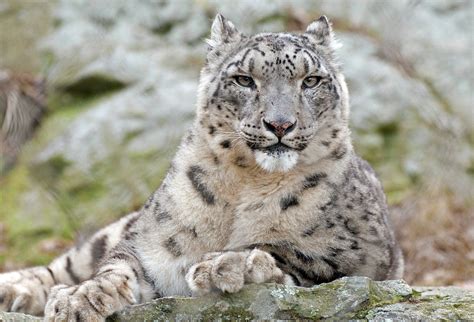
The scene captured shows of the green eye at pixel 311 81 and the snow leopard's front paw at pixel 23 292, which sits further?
the snow leopard's front paw at pixel 23 292

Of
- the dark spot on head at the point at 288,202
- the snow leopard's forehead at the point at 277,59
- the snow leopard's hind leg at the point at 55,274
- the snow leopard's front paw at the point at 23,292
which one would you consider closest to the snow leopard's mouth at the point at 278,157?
the dark spot on head at the point at 288,202

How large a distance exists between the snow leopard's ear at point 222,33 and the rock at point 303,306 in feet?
5.85

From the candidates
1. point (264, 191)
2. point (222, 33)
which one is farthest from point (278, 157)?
point (222, 33)

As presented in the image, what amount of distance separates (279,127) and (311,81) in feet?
1.61

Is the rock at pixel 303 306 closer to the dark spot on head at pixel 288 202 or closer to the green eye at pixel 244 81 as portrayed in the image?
the dark spot on head at pixel 288 202

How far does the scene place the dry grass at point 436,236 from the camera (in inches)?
340

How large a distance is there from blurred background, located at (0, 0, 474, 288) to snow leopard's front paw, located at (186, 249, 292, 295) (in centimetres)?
491

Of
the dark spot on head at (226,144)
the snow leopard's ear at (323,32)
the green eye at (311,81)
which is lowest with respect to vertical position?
the dark spot on head at (226,144)

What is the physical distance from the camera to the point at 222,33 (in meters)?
5.13

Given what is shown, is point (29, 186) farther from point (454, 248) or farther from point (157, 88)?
point (454, 248)

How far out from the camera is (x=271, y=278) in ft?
13.2

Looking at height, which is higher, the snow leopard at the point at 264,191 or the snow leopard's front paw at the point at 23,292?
the snow leopard at the point at 264,191

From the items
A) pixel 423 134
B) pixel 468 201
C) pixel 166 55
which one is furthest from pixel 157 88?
pixel 468 201

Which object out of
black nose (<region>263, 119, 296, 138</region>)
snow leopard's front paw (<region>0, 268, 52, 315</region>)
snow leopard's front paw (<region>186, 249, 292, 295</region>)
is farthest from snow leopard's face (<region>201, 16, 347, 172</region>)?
snow leopard's front paw (<region>0, 268, 52, 315</region>)
